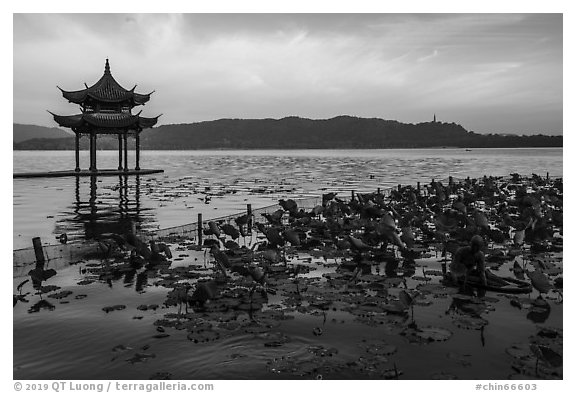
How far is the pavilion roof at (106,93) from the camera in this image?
4675cm

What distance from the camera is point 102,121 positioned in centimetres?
4581

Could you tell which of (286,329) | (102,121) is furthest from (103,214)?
(102,121)

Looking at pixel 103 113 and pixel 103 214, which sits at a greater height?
pixel 103 113

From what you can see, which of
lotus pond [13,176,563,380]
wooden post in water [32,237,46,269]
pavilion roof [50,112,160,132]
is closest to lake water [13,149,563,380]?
lotus pond [13,176,563,380]

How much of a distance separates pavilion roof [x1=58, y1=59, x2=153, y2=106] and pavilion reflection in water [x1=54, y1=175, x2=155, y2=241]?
45.7 ft

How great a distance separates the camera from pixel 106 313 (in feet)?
28.4

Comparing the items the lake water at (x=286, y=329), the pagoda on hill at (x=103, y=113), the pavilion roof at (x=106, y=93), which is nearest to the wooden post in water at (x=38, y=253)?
the lake water at (x=286, y=329)

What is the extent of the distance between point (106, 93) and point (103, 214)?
2772cm

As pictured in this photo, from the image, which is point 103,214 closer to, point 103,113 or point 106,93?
point 103,113

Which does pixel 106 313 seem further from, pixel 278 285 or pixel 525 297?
pixel 525 297

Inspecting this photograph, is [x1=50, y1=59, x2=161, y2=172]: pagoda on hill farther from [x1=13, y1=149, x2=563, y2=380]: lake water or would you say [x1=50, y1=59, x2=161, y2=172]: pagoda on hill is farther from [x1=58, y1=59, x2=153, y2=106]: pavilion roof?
[x1=13, y1=149, x2=563, y2=380]: lake water
